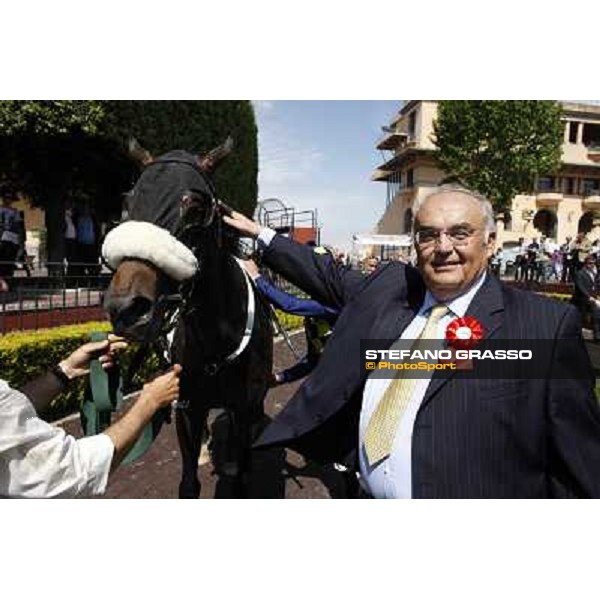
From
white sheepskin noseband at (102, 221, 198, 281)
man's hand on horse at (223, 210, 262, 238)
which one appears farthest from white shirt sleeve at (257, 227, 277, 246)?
white sheepskin noseband at (102, 221, 198, 281)

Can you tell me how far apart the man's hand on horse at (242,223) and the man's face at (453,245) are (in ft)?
3.68

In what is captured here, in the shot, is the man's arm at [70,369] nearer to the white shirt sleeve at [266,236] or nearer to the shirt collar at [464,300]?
the white shirt sleeve at [266,236]

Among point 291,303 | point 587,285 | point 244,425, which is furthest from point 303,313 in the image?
point 587,285

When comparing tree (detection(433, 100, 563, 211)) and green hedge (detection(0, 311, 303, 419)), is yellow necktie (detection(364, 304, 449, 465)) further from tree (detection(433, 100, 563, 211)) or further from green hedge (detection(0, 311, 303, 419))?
tree (detection(433, 100, 563, 211))

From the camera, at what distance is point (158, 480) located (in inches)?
182

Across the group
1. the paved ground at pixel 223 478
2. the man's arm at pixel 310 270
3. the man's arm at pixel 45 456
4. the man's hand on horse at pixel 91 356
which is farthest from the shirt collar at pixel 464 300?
the paved ground at pixel 223 478

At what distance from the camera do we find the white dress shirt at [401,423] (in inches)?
80.5

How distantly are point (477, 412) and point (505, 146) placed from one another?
23.0 metres

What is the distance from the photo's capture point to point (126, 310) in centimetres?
221

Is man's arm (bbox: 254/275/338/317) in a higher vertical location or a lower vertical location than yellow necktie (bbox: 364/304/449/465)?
higher

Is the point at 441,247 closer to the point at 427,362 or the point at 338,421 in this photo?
the point at 427,362

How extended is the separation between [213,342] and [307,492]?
2.15m

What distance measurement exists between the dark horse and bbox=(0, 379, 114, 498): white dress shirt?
1.86ft

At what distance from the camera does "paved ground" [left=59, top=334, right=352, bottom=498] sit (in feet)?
14.6
